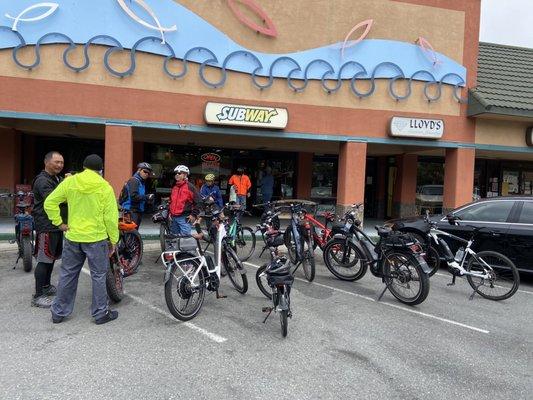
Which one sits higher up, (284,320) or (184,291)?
(184,291)

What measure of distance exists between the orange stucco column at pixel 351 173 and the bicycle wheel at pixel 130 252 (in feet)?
20.7

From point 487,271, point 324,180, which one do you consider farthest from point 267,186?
point 487,271

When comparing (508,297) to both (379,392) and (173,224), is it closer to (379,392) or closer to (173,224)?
(379,392)

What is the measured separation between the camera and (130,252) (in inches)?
272

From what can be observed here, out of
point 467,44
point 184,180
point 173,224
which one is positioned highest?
point 467,44

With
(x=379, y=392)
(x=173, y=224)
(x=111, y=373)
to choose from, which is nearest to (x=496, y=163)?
(x=173, y=224)

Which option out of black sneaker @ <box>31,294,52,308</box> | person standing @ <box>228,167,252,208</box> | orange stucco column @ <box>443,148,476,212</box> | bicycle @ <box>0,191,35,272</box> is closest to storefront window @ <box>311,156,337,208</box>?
person standing @ <box>228,167,252,208</box>

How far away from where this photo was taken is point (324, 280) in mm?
6922

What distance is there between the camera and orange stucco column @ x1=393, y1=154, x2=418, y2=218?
15.6 m

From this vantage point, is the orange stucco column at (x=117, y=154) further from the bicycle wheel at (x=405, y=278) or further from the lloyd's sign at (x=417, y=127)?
the lloyd's sign at (x=417, y=127)

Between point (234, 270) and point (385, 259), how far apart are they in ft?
7.02

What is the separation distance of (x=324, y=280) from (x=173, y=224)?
2.69 meters

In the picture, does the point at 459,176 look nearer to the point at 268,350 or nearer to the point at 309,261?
the point at 309,261

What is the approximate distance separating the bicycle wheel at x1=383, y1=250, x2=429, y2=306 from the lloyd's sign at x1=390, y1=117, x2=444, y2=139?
6.61 meters
